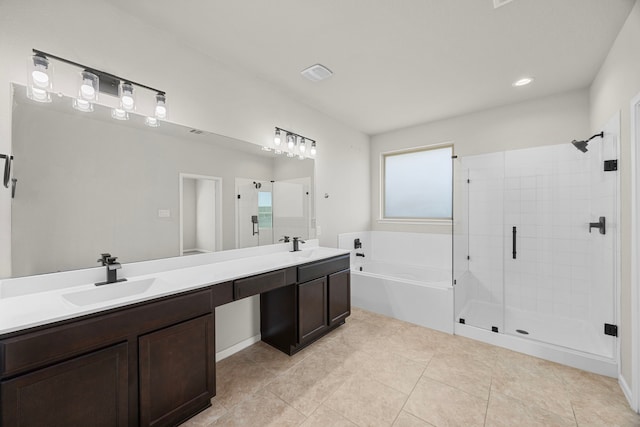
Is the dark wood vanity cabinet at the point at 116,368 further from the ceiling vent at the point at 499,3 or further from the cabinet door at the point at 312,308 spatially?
the ceiling vent at the point at 499,3

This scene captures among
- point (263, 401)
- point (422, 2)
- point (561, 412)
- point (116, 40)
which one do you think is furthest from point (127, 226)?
→ point (561, 412)

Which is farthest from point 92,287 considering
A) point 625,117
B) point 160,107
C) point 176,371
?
point 625,117

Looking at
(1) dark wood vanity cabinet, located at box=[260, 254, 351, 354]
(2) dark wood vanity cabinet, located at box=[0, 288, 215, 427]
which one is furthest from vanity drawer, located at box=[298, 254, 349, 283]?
(2) dark wood vanity cabinet, located at box=[0, 288, 215, 427]

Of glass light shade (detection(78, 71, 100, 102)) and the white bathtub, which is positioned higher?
glass light shade (detection(78, 71, 100, 102))

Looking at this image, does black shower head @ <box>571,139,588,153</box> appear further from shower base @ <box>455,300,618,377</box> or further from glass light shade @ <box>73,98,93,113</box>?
glass light shade @ <box>73,98,93,113</box>

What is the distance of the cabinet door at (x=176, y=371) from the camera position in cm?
137

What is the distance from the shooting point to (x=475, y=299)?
136 inches

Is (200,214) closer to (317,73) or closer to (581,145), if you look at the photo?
(317,73)

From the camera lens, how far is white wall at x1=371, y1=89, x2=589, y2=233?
2.93 meters

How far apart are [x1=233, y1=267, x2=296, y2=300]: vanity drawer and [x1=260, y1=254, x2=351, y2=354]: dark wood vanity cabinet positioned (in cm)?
12

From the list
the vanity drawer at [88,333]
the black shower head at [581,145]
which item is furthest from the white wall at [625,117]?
the vanity drawer at [88,333]

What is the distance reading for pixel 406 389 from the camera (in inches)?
74.1

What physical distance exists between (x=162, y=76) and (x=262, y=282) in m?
1.73

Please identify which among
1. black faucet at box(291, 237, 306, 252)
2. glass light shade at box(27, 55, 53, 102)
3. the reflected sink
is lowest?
the reflected sink
